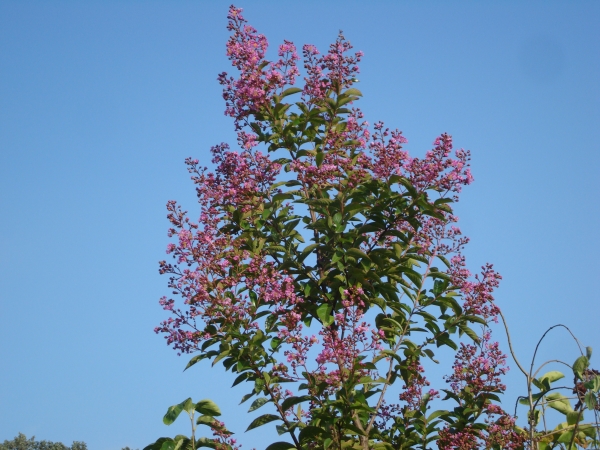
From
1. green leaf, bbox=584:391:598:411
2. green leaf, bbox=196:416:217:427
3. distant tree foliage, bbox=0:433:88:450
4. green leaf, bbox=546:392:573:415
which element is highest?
distant tree foliage, bbox=0:433:88:450

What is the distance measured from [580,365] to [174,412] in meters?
3.13

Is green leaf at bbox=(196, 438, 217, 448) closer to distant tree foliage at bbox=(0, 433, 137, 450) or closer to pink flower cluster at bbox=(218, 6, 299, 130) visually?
pink flower cluster at bbox=(218, 6, 299, 130)

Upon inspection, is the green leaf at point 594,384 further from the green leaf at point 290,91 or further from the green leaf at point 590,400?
the green leaf at point 290,91

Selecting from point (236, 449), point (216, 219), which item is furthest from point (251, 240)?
point (236, 449)

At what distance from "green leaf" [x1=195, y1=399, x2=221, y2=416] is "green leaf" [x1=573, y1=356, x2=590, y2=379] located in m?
2.77

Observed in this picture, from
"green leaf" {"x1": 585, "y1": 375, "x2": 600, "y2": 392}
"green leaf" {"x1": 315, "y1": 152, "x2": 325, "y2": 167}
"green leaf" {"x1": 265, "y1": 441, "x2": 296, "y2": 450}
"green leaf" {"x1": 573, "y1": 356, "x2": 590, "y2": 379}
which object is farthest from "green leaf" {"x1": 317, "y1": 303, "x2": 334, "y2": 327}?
"green leaf" {"x1": 585, "y1": 375, "x2": 600, "y2": 392}

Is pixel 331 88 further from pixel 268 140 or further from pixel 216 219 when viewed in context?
pixel 216 219

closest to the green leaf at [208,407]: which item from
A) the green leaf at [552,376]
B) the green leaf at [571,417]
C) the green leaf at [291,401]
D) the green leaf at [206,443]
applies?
the green leaf at [206,443]

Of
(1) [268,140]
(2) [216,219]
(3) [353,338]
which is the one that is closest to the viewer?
(3) [353,338]

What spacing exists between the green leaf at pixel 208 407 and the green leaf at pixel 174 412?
3.8 inches

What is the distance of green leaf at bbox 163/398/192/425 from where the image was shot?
5711mm

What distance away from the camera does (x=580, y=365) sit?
16.4ft

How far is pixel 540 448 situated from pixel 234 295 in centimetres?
305

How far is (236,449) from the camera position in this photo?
580 cm
